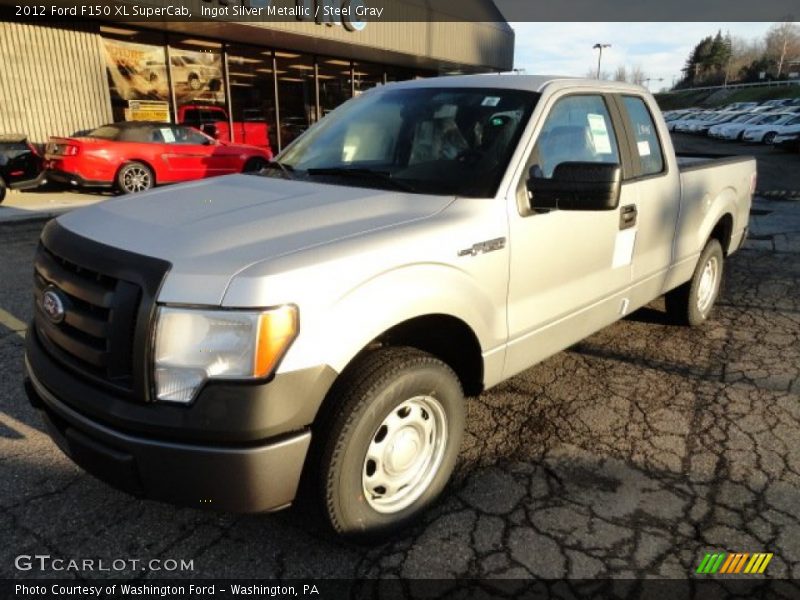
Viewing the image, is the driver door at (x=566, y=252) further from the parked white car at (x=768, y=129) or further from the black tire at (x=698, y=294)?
the parked white car at (x=768, y=129)

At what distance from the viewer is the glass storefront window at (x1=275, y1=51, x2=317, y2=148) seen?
784 inches

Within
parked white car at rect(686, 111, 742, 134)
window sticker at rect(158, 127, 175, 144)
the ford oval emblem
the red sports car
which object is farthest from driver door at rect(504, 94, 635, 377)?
parked white car at rect(686, 111, 742, 134)

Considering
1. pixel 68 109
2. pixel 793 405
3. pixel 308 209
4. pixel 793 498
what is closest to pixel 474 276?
pixel 308 209

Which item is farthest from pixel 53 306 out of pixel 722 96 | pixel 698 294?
pixel 722 96

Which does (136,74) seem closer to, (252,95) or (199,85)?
(199,85)

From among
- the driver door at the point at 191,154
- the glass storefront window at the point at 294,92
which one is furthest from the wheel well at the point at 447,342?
the glass storefront window at the point at 294,92

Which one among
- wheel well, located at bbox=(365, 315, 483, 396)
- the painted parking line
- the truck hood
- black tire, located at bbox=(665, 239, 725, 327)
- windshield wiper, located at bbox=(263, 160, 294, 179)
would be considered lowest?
the painted parking line

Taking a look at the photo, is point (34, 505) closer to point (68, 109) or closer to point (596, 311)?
point (596, 311)

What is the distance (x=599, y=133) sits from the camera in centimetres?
348

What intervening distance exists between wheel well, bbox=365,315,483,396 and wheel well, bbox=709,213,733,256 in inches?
128

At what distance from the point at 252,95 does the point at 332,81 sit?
3.86m

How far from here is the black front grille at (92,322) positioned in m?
1.99

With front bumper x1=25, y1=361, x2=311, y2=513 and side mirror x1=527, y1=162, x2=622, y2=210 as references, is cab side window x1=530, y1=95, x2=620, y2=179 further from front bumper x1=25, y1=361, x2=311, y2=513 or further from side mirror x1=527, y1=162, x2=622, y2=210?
front bumper x1=25, y1=361, x2=311, y2=513

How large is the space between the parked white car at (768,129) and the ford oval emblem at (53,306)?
1311 inches
